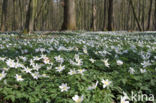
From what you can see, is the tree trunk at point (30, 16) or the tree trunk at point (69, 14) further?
the tree trunk at point (69, 14)

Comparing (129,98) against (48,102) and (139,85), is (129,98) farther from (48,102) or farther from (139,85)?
(48,102)

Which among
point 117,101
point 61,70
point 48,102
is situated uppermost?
point 61,70


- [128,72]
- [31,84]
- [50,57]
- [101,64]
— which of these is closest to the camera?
[31,84]

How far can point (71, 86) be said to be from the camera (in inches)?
110

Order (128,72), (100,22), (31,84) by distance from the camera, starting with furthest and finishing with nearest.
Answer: (100,22) → (128,72) → (31,84)

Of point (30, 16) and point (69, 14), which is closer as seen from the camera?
point (30, 16)

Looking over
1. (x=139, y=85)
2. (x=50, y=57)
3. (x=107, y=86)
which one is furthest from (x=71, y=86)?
(x=50, y=57)

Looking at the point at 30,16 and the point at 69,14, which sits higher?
the point at 69,14

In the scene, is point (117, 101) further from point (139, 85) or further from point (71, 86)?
point (71, 86)

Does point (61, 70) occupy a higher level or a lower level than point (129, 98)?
higher

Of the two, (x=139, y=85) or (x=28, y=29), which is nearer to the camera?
(x=139, y=85)

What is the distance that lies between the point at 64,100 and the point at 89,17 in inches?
1895

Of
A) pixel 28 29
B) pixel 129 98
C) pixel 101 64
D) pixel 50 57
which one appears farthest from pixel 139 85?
pixel 28 29

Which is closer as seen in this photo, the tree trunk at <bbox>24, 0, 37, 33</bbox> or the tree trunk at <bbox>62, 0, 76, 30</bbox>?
the tree trunk at <bbox>24, 0, 37, 33</bbox>
